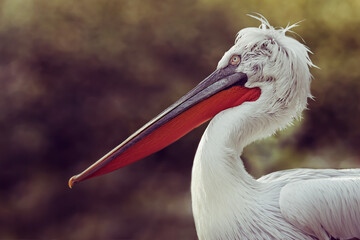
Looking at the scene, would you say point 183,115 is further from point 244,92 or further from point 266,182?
point 266,182

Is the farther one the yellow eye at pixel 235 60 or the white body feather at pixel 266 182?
the yellow eye at pixel 235 60

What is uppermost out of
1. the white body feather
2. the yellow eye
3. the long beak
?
the yellow eye

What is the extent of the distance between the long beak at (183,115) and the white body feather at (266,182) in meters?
0.06

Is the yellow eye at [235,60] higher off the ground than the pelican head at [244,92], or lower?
higher

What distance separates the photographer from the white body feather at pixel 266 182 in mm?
2111

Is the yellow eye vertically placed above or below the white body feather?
above

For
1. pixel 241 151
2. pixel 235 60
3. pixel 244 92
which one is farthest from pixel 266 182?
pixel 235 60

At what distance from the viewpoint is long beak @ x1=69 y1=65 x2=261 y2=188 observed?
235 centimetres

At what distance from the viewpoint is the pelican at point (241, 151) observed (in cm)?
212

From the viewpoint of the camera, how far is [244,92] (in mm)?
2348

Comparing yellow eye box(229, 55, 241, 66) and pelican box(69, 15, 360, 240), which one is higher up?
yellow eye box(229, 55, 241, 66)

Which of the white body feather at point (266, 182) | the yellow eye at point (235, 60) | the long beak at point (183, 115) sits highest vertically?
the yellow eye at point (235, 60)

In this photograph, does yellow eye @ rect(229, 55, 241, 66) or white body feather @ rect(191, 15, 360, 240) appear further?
yellow eye @ rect(229, 55, 241, 66)

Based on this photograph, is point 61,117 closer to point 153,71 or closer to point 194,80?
point 153,71
